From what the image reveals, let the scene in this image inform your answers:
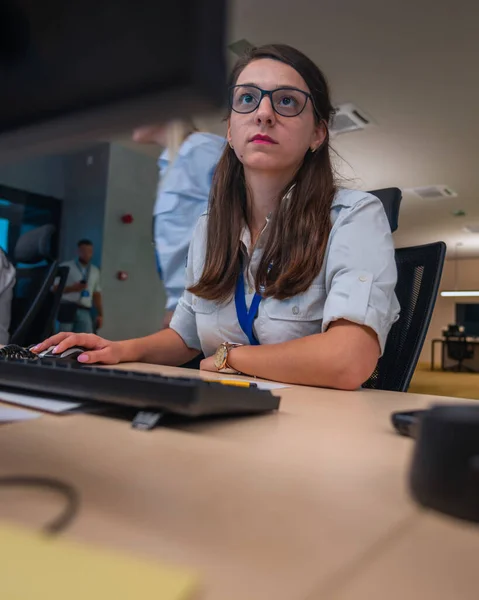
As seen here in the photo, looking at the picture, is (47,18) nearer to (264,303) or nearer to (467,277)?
(264,303)

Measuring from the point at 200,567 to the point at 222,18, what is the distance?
26 cm

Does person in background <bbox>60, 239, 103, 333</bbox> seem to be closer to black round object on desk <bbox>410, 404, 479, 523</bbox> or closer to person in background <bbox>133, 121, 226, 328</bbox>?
person in background <bbox>133, 121, 226, 328</bbox>

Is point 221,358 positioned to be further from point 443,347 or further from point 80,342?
point 443,347

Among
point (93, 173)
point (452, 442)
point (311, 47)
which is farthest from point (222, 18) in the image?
point (93, 173)

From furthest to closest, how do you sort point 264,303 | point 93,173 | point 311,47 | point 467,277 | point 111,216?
point 467,277
point 111,216
point 93,173
point 311,47
point 264,303

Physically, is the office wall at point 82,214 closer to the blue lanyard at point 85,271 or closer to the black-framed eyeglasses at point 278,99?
the blue lanyard at point 85,271

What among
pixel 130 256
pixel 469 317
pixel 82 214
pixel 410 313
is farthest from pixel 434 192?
pixel 469 317

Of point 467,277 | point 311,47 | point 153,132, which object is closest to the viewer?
point 153,132

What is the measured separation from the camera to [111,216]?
5.78 m

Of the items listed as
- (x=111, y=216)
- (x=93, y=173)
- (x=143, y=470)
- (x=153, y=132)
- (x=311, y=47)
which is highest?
(x=311, y=47)

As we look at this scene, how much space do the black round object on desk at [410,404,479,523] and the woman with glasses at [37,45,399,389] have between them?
2.01 ft

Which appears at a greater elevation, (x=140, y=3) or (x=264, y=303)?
(x=140, y=3)

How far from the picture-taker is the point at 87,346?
0.98 metres

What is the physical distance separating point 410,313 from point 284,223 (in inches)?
12.8
